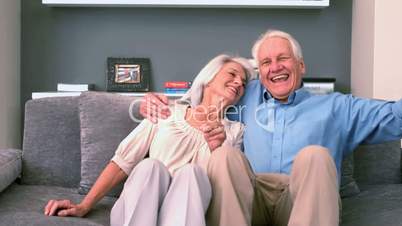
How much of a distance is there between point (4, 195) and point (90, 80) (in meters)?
1.28

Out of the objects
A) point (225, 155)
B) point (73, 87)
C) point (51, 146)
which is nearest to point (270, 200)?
point (225, 155)

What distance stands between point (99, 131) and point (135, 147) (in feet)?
0.93

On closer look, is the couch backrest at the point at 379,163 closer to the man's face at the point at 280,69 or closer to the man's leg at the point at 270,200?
the man's face at the point at 280,69

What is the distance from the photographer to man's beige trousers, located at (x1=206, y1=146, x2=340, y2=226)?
1.51 metres

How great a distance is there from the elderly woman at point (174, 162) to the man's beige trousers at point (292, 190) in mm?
54

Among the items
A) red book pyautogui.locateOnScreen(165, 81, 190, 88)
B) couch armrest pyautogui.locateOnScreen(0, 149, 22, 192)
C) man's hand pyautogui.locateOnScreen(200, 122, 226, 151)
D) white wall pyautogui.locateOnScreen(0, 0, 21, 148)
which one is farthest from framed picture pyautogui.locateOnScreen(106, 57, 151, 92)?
man's hand pyautogui.locateOnScreen(200, 122, 226, 151)

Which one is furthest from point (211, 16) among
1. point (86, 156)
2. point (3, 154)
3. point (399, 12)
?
point (3, 154)

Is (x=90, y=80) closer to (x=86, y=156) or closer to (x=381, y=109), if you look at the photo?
(x=86, y=156)

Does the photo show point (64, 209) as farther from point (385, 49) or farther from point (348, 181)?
point (385, 49)

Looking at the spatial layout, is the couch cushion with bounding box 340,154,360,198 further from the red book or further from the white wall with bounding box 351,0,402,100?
the red book

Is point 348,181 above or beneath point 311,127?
beneath

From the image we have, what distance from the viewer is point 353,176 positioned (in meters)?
2.39

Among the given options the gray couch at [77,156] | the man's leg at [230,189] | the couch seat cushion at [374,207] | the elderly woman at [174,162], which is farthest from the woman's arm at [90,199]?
the couch seat cushion at [374,207]

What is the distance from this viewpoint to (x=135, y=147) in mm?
2025
